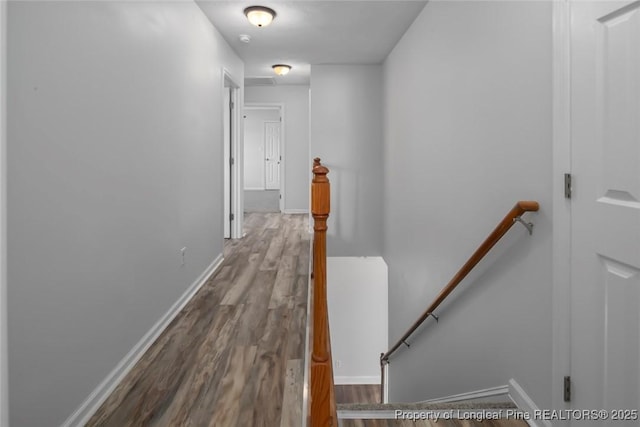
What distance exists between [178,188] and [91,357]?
1.47m

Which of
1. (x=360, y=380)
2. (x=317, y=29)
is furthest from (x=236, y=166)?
(x=360, y=380)

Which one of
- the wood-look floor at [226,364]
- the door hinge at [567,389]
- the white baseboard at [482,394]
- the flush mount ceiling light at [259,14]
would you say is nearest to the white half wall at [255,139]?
the flush mount ceiling light at [259,14]

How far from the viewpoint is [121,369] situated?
7.50ft

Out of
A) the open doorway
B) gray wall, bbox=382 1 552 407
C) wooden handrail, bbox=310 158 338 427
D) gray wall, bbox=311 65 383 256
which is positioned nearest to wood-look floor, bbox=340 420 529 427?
gray wall, bbox=382 1 552 407

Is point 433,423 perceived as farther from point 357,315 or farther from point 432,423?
point 357,315

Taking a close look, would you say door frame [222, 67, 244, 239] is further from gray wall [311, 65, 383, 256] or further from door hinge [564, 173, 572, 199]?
door hinge [564, 173, 572, 199]

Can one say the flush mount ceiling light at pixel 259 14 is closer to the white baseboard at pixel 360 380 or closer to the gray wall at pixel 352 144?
the gray wall at pixel 352 144

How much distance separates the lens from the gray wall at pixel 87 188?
1.54 meters

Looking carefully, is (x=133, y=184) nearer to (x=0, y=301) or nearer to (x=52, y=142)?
(x=52, y=142)

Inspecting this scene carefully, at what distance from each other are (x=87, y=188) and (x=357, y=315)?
5154 mm

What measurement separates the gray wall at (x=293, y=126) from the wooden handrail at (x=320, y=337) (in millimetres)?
6255

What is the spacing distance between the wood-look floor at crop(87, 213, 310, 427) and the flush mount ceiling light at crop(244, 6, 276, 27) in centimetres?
229

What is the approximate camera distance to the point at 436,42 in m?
3.38

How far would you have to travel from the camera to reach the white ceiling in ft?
12.1
